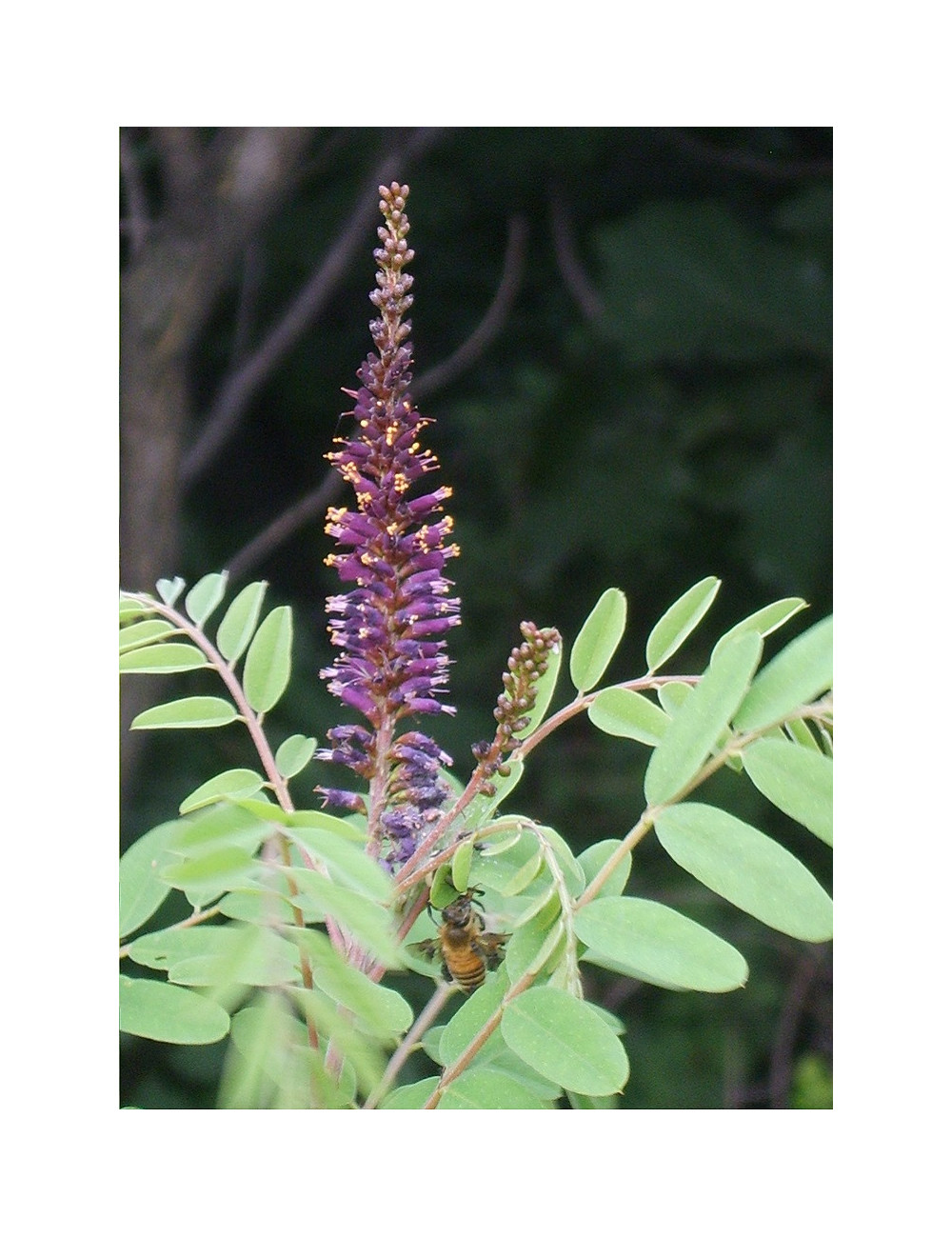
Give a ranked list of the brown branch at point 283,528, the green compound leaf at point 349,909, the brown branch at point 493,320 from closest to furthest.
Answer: the green compound leaf at point 349,909
the brown branch at point 283,528
the brown branch at point 493,320

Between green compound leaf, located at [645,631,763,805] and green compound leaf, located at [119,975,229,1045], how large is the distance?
24 cm

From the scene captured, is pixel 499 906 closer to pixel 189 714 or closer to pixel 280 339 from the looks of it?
pixel 189 714

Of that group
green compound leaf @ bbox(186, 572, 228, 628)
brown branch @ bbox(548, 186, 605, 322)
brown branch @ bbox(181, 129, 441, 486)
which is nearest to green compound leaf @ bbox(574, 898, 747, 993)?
green compound leaf @ bbox(186, 572, 228, 628)

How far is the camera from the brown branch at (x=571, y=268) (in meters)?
1.57

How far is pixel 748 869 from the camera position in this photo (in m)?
0.61

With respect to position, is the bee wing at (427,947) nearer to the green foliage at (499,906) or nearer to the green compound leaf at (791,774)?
the green foliage at (499,906)

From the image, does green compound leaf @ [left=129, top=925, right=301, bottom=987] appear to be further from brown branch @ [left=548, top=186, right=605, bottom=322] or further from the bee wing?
brown branch @ [left=548, top=186, right=605, bottom=322]

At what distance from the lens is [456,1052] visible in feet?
2.17

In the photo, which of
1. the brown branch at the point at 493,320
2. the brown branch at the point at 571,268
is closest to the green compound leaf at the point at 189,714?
the brown branch at the point at 493,320

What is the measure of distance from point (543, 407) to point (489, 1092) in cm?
106

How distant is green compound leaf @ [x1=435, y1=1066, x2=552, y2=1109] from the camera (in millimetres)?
639

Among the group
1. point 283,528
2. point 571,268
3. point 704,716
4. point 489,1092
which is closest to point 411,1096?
point 489,1092
